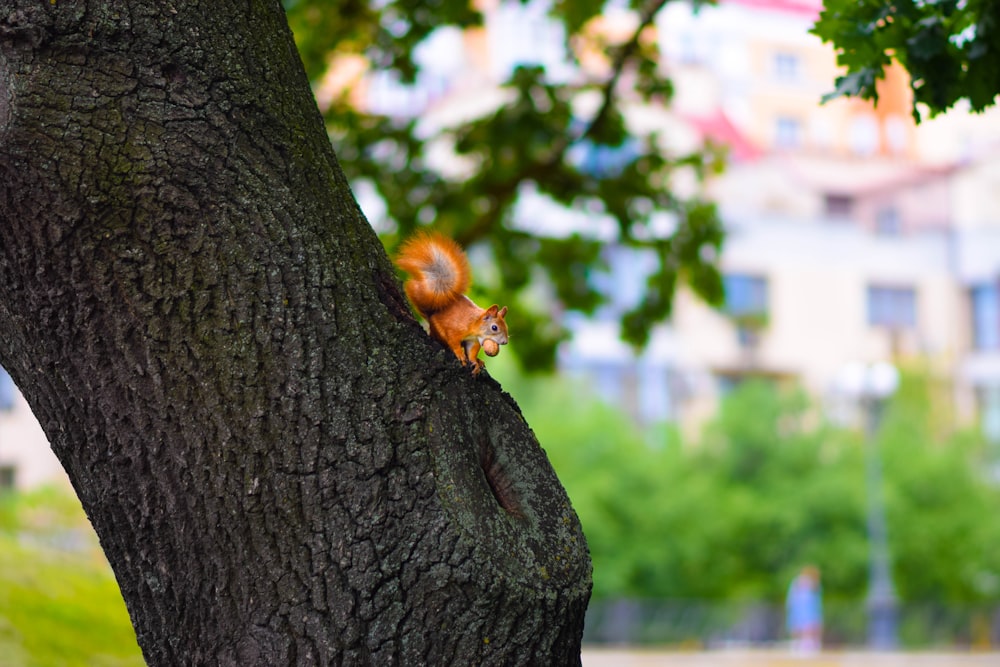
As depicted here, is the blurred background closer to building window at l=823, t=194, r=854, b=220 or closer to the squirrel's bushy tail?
building window at l=823, t=194, r=854, b=220

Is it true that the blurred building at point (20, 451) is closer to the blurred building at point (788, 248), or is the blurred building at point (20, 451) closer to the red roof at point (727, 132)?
the blurred building at point (788, 248)

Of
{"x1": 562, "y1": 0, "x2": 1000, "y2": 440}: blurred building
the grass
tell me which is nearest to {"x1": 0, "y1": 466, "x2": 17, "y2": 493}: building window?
{"x1": 562, "y1": 0, "x2": 1000, "y2": 440}: blurred building

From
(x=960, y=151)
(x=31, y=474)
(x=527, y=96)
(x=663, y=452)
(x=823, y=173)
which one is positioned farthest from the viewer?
(x=960, y=151)

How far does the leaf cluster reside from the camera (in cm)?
374

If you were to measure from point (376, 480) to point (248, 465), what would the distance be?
0.82ft

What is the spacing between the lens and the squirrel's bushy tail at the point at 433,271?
3027 millimetres

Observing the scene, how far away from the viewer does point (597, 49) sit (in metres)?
10.6

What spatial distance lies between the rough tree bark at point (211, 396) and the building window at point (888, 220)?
3977cm

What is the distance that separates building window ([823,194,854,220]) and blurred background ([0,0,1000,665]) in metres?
0.11

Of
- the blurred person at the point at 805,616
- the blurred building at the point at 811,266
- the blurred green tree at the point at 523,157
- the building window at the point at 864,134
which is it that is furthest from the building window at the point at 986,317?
the blurred green tree at the point at 523,157

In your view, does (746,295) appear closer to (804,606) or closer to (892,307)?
(892,307)

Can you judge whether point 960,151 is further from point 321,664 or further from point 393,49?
point 321,664

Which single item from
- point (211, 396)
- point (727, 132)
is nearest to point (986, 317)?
point (727, 132)

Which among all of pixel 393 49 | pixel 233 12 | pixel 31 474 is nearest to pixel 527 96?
pixel 393 49
